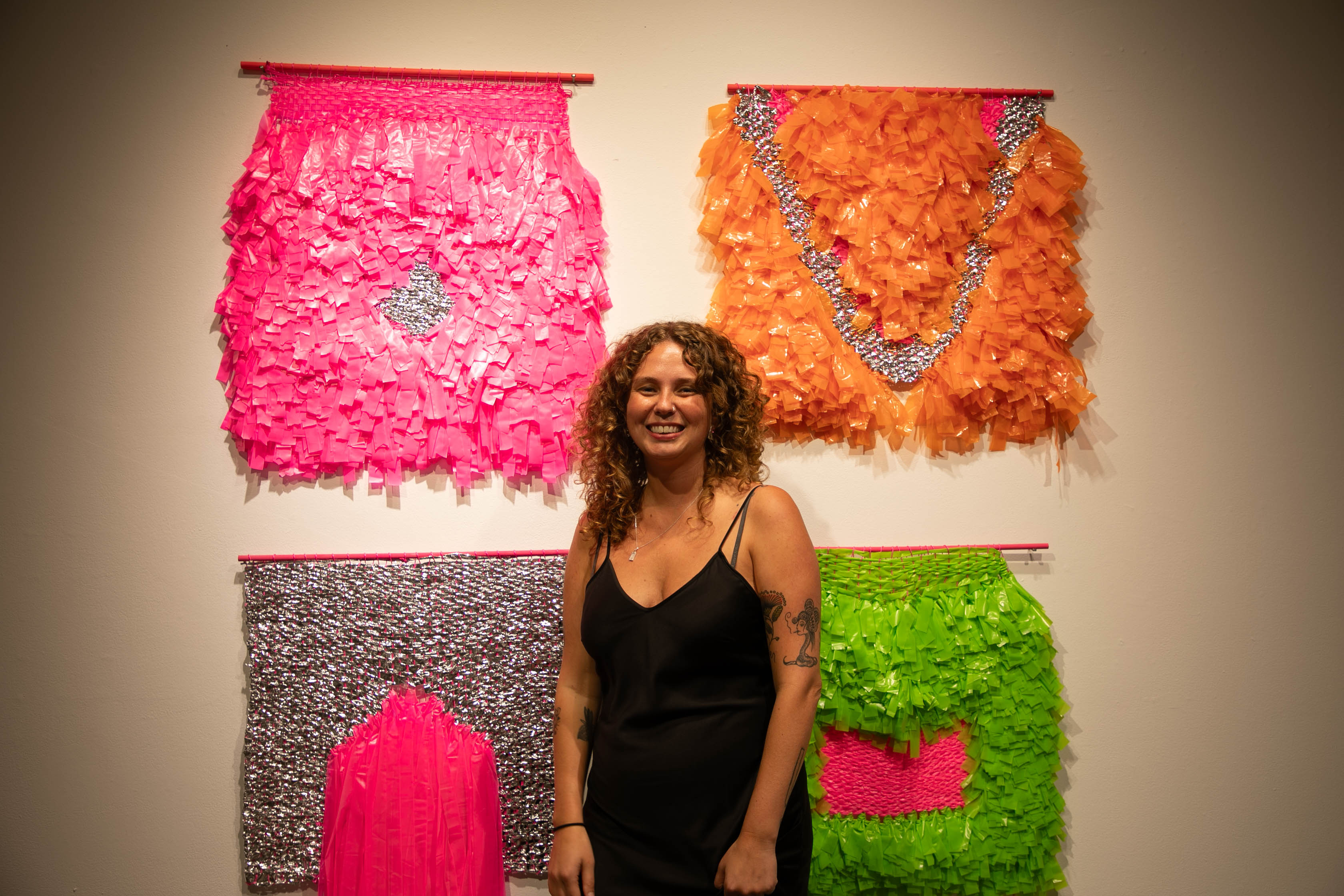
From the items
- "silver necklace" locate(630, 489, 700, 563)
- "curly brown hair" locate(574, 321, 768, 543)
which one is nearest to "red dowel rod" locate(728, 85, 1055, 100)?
"curly brown hair" locate(574, 321, 768, 543)

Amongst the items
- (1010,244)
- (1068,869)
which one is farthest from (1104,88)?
(1068,869)

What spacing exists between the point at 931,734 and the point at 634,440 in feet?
3.44

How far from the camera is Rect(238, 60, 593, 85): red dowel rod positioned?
1.89 m

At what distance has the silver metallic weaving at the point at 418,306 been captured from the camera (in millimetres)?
1879

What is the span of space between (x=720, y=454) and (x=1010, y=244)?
1005 millimetres

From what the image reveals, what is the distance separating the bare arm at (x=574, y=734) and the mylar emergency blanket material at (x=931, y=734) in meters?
0.63

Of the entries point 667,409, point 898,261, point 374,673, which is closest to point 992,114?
point 898,261

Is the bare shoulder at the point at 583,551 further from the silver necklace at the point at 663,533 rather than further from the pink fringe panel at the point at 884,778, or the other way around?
the pink fringe panel at the point at 884,778

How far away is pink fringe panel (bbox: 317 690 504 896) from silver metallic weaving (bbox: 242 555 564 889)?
4 cm

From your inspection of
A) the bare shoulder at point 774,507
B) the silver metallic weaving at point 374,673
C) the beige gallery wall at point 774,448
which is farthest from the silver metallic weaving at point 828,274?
the silver metallic weaving at point 374,673

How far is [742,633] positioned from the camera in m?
1.33

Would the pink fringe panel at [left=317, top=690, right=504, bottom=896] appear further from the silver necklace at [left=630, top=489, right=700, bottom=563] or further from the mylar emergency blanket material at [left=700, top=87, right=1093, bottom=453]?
the mylar emergency blanket material at [left=700, top=87, right=1093, bottom=453]

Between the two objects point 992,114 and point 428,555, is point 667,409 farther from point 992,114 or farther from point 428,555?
point 992,114

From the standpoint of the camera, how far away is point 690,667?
52.1 inches
